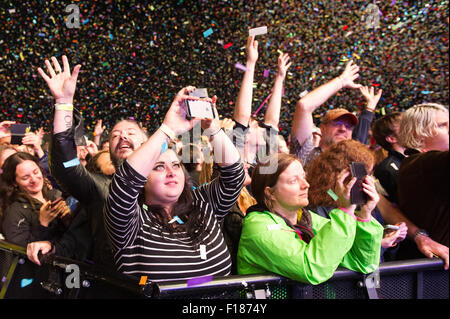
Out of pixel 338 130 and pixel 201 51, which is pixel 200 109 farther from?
pixel 201 51

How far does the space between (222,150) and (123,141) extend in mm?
598

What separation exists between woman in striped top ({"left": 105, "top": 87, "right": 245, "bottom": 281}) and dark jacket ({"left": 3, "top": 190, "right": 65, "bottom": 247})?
618mm

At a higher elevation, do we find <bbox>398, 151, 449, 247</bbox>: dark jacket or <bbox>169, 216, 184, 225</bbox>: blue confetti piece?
<bbox>398, 151, 449, 247</bbox>: dark jacket

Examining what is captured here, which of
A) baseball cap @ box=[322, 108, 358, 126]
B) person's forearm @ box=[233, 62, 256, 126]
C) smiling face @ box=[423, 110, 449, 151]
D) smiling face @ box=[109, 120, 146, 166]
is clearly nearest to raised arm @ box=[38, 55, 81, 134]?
smiling face @ box=[109, 120, 146, 166]

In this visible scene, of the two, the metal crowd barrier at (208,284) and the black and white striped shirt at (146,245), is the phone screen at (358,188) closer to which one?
the metal crowd barrier at (208,284)

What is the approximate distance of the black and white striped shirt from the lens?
1.78 m

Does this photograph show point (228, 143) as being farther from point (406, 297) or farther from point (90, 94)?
point (90, 94)

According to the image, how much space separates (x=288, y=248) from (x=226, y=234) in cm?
44

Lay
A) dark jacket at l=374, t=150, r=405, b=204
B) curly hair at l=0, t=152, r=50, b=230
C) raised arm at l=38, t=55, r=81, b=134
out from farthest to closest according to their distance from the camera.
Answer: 1. curly hair at l=0, t=152, r=50, b=230
2. dark jacket at l=374, t=150, r=405, b=204
3. raised arm at l=38, t=55, r=81, b=134

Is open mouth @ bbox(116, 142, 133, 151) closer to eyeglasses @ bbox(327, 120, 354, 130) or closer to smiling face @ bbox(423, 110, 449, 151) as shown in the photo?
smiling face @ bbox(423, 110, 449, 151)

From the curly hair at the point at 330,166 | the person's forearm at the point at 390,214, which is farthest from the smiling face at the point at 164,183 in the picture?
the person's forearm at the point at 390,214

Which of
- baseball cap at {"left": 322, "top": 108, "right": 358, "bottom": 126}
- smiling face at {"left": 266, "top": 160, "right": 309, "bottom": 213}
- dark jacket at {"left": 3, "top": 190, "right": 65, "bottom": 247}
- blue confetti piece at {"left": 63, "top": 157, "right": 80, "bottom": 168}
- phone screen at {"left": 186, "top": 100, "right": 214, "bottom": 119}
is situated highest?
baseball cap at {"left": 322, "top": 108, "right": 358, "bottom": 126}

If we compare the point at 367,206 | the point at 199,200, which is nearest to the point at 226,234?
the point at 199,200

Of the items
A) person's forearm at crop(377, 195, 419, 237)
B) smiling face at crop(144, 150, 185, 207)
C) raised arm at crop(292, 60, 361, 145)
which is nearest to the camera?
smiling face at crop(144, 150, 185, 207)
